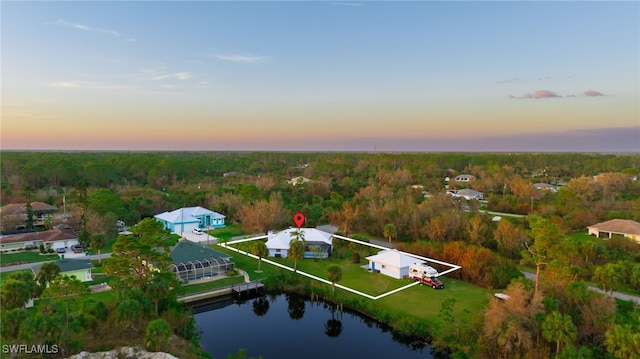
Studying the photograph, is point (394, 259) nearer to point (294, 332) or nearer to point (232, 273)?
point (294, 332)

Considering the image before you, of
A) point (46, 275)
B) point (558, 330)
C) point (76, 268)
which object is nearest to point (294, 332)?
point (558, 330)

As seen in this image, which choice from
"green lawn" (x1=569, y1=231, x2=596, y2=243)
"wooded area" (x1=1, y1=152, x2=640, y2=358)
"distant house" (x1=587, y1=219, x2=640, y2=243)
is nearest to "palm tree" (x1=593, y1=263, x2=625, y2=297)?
"wooded area" (x1=1, y1=152, x2=640, y2=358)

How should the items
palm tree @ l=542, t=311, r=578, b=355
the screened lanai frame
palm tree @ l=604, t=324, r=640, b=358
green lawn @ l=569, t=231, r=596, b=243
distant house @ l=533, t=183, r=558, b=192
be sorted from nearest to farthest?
palm tree @ l=604, t=324, r=640, b=358 → palm tree @ l=542, t=311, r=578, b=355 → the screened lanai frame → green lawn @ l=569, t=231, r=596, b=243 → distant house @ l=533, t=183, r=558, b=192

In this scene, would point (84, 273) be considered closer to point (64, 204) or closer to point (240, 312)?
point (240, 312)

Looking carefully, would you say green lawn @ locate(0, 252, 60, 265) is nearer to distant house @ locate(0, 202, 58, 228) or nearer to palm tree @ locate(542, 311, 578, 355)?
distant house @ locate(0, 202, 58, 228)

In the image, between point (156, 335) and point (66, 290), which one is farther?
point (66, 290)

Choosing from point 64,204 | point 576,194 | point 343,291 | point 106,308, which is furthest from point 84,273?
point 576,194
